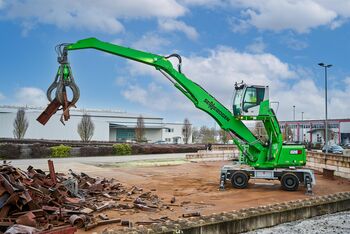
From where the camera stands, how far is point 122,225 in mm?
8906

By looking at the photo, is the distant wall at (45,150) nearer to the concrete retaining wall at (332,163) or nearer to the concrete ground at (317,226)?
the concrete retaining wall at (332,163)

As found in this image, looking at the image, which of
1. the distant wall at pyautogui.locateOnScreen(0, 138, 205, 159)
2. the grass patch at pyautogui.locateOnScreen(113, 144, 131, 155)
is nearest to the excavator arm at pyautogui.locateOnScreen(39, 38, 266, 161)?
the distant wall at pyautogui.locateOnScreen(0, 138, 205, 159)

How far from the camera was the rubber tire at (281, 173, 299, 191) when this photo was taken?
14453mm

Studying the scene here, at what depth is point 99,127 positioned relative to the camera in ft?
259

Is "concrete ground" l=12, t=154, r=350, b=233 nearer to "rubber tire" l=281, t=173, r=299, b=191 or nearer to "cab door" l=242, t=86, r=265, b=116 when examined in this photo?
"rubber tire" l=281, t=173, r=299, b=191

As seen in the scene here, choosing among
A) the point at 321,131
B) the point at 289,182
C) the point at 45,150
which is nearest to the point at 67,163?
the point at 45,150

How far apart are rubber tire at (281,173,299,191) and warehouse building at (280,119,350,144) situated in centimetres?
6531

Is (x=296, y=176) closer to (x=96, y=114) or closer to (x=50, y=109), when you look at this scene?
(x=50, y=109)

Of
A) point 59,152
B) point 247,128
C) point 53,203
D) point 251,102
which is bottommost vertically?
point 53,203

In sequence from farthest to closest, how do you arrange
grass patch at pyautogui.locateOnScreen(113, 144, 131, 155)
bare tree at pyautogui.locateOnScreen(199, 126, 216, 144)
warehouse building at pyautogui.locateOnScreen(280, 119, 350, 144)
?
1. bare tree at pyautogui.locateOnScreen(199, 126, 216, 144)
2. warehouse building at pyautogui.locateOnScreen(280, 119, 350, 144)
3. grass patch at pyautogui.locateOnScreen(113, 144, 131, 155)

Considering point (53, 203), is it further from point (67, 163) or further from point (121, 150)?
point (121, 150)

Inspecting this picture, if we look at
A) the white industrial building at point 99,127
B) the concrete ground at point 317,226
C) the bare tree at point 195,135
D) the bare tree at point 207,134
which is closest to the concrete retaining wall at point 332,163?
the concrete ground at point 317,226

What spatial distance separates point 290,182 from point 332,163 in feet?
21.0

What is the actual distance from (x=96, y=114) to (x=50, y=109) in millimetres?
76736
